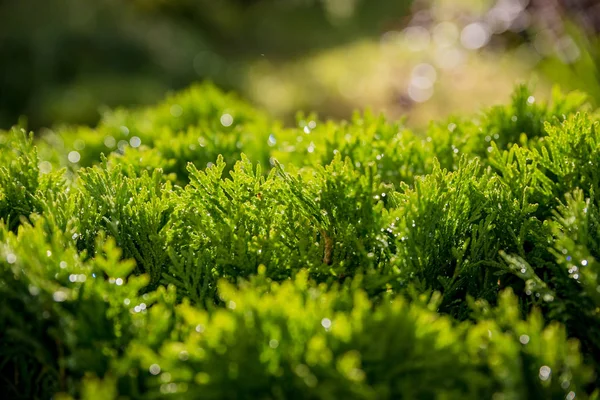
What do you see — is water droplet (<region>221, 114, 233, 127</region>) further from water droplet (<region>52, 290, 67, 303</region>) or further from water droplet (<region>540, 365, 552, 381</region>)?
water droplet (<region>540, 365, 552, 381</region>)

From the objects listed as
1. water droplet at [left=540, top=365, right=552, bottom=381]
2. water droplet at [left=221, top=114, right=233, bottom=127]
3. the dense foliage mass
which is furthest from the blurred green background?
water droplet at [left=540, top=365, right=552, bottom=381]

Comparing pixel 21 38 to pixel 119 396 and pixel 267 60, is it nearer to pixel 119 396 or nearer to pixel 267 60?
pixel 267 60

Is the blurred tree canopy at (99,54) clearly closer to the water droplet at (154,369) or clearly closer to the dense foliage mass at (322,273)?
the dense foliage mass at (322,273)

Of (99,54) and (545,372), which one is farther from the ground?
(99,54)

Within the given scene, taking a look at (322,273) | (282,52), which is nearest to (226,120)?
(322,273)

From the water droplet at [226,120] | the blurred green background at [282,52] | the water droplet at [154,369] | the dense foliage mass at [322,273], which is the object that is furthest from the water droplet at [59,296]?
the blurred green background at [282,52]

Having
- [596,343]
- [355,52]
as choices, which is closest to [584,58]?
[596,343]

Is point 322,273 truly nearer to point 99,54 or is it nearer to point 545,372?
point 545,372
